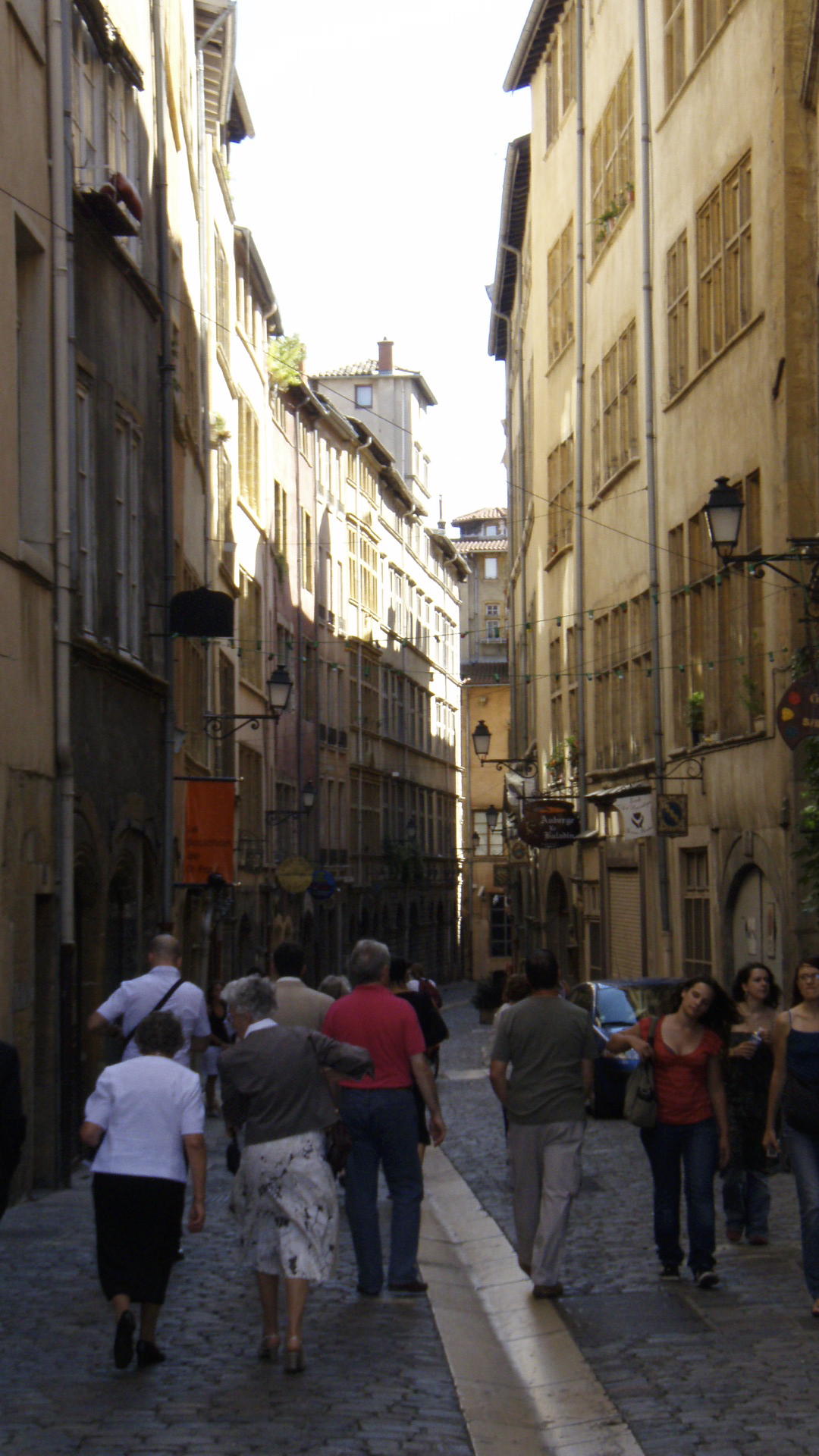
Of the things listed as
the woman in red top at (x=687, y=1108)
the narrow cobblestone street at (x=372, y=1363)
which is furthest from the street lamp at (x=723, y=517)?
the woman in red top at (x=687, y=1108)

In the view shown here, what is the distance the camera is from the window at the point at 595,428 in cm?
3047

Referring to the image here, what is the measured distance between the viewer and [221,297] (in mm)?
32875

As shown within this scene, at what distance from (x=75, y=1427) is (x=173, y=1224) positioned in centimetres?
121

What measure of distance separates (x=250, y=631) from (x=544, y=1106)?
29.6 m

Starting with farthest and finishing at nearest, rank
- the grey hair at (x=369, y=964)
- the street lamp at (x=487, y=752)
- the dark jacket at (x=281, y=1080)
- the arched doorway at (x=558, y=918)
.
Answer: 1. the street lamp at (x=487, y=752)
2. the arched doorway at (x=558, y=918)
3. the grey hair at (x=369, y=964)
4. the dark jacket at (x=281, y=1080)

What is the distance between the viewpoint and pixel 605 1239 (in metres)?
11.4

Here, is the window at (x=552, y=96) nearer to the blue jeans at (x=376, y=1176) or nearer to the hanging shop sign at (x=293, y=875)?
the hanging shop sign at (x=293, y=875)

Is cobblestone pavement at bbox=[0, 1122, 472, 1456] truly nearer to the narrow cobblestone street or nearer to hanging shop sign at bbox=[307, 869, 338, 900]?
the narrow cobblestone street

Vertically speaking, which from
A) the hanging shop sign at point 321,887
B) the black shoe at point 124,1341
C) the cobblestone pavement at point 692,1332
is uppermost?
the hanging shop sign at point 321,887

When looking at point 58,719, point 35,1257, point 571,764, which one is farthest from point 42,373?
point 571,764

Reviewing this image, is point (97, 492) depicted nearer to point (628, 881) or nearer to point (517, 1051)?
point (517, 1051)

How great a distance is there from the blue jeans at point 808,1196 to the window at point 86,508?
9319mm

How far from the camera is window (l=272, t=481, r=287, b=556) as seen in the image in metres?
44.4

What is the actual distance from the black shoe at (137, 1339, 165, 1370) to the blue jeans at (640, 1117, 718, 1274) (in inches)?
117
